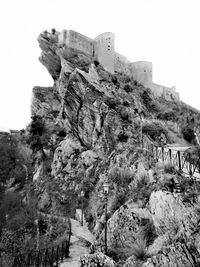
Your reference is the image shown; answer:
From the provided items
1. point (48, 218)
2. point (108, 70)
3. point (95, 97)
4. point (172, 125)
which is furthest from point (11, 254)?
point (108, 70)

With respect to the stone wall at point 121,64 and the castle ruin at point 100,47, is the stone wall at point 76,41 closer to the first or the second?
the castle ruin at point 100,47

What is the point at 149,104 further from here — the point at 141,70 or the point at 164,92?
the point at 164,92

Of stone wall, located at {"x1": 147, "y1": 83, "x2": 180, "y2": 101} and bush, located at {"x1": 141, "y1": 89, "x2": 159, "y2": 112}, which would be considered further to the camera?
stone wall, located at {"x1": 147, "y1": 83, "x2": 180, "y2": 101}

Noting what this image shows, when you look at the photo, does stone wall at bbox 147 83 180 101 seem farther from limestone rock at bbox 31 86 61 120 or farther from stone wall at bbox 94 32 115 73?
limestone rock at bbox 31 86 61 120

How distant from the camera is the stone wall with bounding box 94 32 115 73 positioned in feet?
121

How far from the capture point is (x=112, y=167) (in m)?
18.9

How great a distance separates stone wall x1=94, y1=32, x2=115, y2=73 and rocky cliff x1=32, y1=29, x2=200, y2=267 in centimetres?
232

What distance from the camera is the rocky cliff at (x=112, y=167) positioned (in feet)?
28.1

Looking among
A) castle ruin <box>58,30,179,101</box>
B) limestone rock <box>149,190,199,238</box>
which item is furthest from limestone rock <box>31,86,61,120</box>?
limestone rock <box>149,190,199,238</box>

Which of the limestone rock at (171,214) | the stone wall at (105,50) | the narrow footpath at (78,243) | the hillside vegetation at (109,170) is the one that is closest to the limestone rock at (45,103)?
the hillside vegetation at (109,170)

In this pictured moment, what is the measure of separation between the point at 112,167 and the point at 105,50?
934 inches

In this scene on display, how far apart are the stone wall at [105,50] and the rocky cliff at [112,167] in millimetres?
2324

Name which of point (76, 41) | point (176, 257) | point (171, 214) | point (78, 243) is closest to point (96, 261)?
point (176, 257)

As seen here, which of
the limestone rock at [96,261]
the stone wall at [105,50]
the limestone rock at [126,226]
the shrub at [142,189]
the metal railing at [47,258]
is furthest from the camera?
the stone wall at [105,50]
